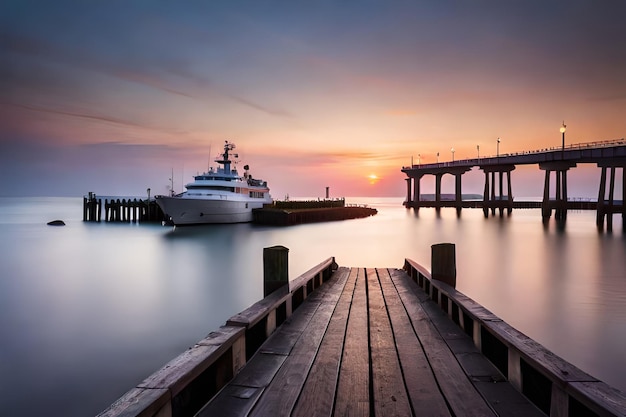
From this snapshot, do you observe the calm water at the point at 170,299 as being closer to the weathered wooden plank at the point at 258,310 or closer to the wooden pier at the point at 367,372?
the weathered wooden plank at the point at 258,310

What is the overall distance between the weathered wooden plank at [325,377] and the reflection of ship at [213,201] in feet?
110

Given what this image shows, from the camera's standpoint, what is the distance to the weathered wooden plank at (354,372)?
2.99 metres

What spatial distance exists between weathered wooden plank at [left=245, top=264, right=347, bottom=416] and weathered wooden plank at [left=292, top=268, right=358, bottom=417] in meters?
0.06

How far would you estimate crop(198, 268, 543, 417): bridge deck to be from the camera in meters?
2.98

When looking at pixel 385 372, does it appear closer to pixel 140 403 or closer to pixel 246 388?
pixel 246 388

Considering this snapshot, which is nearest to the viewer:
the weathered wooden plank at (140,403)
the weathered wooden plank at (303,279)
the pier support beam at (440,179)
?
the weathered wooden plank at (140,403)

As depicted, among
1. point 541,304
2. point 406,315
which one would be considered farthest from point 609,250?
point 406,315

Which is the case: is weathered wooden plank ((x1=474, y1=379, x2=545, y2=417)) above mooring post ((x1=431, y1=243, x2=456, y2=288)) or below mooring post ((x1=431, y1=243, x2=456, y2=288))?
below

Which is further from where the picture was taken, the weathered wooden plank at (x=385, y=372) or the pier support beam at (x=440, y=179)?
the pier support beam at (x=440, y=179)

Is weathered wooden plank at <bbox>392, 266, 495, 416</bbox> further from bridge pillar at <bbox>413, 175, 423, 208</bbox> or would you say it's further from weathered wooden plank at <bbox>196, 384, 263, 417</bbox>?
bridge pillar at <bbox>413, 175, 423, 208</bbox>

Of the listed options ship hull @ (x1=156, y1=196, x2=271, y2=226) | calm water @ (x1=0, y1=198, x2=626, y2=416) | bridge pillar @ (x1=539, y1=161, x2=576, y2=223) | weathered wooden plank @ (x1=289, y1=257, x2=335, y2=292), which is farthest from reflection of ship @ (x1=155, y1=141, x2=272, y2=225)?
bridge pillar @ (x1=539, y1=161, x2=576, y2=223)

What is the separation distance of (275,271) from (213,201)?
3397 centimetres

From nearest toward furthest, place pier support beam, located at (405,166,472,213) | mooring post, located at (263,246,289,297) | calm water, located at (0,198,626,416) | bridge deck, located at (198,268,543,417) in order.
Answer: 1. bridge deck, located at (198,268,543,417)
2. mooring post, located at (263,246,289,297)
3. calm water, located at (0,198,626,416)
4. pier support beam, located at (405,166,472,213)

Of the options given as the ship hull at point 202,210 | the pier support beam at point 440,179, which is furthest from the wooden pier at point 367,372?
the pier support beam at point 440,179
